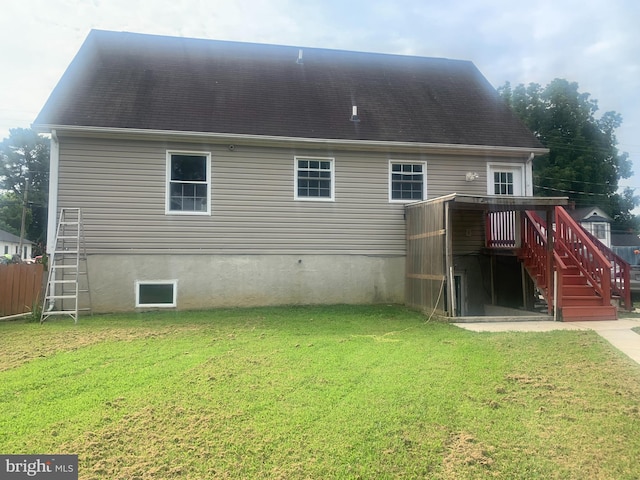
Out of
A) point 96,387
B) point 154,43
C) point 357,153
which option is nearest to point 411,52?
point 357,153

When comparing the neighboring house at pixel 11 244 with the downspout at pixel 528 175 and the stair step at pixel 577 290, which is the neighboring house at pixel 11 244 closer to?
the downspout at pixel 528 175

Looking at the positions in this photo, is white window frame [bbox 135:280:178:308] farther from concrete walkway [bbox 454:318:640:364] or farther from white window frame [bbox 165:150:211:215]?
concrete walkway [bbox 454:318:640:364]

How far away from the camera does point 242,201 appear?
10.2 meters

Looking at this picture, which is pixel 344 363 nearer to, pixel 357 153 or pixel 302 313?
pixel 302 313

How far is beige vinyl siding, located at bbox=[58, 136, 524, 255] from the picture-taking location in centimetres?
956

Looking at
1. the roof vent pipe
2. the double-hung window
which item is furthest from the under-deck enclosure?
the roof vent pipe

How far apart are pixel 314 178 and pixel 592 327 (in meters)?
6.58

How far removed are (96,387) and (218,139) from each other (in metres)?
6.71

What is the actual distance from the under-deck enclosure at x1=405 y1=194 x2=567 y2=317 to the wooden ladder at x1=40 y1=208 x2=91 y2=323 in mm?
7389

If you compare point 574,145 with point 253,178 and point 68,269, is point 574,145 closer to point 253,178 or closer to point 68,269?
point 253,178

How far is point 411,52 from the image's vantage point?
15617mm

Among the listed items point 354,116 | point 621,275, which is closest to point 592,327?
point 621,275

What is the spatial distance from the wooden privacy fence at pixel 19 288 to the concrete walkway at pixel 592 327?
8.76 metres

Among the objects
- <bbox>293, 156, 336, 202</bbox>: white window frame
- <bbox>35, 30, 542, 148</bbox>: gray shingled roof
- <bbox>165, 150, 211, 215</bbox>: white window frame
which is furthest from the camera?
<bbox>293, 156, 336, 202</bbox>: white window frame
